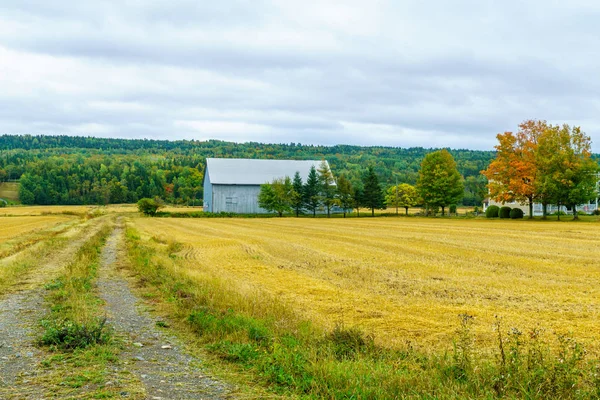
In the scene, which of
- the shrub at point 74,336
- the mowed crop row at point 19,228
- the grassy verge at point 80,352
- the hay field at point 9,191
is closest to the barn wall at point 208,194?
the mowed crop row at point 19,228

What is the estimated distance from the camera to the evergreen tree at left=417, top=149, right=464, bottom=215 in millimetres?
77562

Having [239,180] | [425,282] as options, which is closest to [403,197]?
[239,180]

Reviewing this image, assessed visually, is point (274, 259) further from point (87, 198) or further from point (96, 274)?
point (87, 198)

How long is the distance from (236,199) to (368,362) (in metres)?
82.2

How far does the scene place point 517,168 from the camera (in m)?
65.5

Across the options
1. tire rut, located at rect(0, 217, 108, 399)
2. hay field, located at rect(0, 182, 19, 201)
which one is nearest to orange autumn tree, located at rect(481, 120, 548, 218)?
tire rut, located at rect(0, 217, 108, 399)

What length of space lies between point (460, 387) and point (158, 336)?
18.5ft

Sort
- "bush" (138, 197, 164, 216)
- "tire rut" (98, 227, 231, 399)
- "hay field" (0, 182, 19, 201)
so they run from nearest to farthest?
"tire rut" (98, 227, 231, 399) < "bush" (138, 197, 164, 216) < "hay field" (0, 182, 19, 201)

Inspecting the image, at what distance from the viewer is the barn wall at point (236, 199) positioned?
88.4 metres

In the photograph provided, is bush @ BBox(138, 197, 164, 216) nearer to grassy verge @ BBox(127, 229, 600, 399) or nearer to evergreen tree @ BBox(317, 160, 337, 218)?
evergreen tree @ BBox(317, 160, 337, 218)

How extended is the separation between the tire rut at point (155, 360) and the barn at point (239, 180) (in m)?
75.2

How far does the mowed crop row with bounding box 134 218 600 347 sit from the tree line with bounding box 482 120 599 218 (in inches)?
1421

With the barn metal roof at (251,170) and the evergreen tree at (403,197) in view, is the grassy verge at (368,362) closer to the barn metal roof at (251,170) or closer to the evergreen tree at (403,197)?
the barn metal roof at (251,170)

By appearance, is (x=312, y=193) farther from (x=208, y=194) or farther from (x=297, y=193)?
(x=208, y=194)
